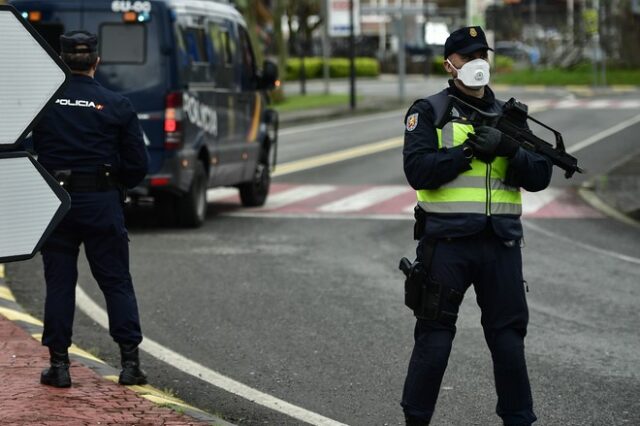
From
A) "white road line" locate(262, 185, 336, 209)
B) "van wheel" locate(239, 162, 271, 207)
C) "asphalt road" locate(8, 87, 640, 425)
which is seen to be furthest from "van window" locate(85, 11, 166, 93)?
"white road line" locate(262, 185, 336, 209)

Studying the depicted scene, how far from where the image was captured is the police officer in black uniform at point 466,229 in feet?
20.3

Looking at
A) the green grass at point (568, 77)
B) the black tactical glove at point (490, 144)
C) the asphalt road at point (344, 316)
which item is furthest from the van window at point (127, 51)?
the green grass at point (568, 77)

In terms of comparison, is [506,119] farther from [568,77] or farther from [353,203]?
[568,77]

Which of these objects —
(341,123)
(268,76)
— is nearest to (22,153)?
(268,76)

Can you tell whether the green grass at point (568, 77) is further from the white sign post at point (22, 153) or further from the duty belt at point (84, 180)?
the white sign post at point (22, 153)

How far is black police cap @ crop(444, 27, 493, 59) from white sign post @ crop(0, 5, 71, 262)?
177 centimetres

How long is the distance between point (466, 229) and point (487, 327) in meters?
0.46

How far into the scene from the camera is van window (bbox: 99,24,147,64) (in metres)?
14.9

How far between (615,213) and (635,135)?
13611 millimetres

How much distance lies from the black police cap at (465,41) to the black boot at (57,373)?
2679 millimetres

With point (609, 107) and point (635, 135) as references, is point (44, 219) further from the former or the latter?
point (609, 107)

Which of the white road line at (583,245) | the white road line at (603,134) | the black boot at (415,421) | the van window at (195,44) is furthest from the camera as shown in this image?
the white road line at (603,134)

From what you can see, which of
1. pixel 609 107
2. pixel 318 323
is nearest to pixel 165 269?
pixel 318 323

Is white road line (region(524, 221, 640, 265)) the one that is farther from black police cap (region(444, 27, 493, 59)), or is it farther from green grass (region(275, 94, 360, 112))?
green grass (region(275, 94, 360, 112))
